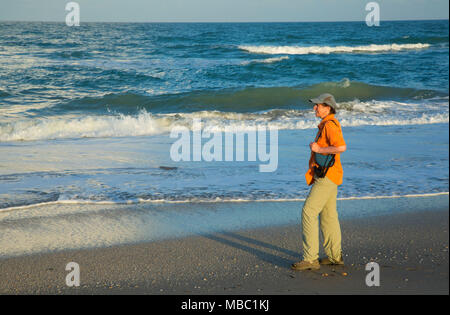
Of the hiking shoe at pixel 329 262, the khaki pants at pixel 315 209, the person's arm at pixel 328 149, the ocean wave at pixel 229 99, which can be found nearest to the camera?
the person's arm at pixel 328 149

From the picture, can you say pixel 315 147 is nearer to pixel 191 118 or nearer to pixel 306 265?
pixel 306 265

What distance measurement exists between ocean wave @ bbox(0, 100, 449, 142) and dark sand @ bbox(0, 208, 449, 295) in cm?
767

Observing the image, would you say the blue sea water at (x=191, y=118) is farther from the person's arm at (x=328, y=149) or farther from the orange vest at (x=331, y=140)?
the person's arm at (x=328, y=149)

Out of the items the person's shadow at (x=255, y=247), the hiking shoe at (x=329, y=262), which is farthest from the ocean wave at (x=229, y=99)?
the hiking shoe at (x=329, y=262)

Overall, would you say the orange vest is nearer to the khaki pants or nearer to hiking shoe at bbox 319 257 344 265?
the khaki pants

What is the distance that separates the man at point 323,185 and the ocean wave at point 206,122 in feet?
28.0

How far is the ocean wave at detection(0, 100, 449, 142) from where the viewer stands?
12375 millimetres

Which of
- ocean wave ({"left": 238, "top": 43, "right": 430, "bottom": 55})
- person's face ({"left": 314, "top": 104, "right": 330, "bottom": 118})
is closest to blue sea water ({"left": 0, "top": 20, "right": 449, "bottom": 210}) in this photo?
person's face ({"left": 314, "top": 104, "right": 330, "bottom": 118})

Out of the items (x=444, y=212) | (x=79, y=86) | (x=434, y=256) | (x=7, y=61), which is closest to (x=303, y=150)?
(x=444, y=212)

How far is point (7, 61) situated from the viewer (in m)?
24.4

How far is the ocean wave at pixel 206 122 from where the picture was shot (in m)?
12.4

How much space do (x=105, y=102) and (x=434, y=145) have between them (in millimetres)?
12186

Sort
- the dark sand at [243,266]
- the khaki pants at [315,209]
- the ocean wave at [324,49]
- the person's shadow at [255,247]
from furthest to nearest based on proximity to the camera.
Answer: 1. the ocean wave at [324,49]
2. the person's shadow at [255,247]
3. the khaki pants at [315,209]
4. the dark sand at [243,266]
